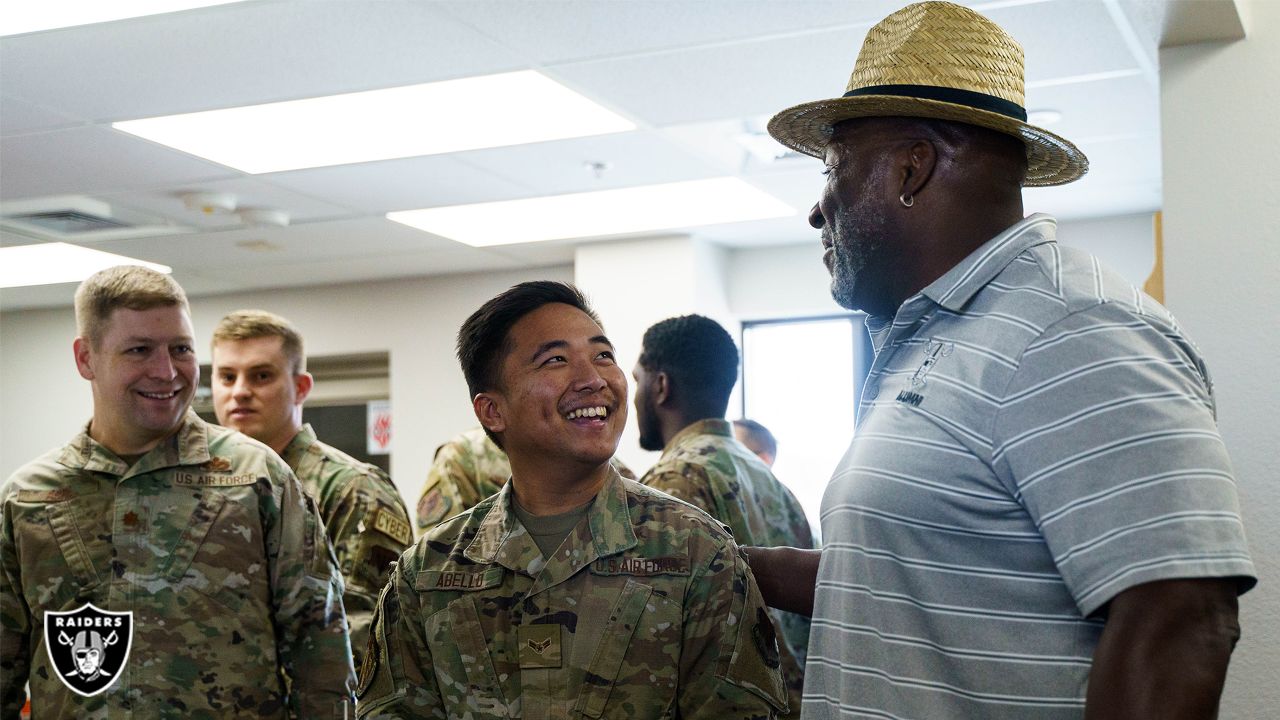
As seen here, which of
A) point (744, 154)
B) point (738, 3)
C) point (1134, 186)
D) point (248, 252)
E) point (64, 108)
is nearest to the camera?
point (738, 3)

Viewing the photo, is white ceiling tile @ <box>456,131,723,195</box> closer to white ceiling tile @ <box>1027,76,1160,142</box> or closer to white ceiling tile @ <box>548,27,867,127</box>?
white ceiling tile @ <box>548,27,867,127</box>

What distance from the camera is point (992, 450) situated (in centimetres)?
124

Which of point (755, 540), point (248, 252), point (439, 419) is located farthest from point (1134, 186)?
point (248, 252)

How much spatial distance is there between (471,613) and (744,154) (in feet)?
11.1

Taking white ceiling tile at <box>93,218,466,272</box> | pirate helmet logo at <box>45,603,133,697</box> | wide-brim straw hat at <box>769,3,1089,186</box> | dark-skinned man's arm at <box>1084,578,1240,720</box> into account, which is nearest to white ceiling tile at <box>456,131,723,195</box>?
white ceiling tile at <box>93,218,466,272</box>

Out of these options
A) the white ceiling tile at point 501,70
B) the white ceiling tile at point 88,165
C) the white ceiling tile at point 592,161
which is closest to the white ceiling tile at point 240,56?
the white ceiling tile at point 501,70

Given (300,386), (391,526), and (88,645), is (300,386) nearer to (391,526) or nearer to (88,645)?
(391,526)

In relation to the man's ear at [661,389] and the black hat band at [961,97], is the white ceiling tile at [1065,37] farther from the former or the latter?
the black hat band at [961,97]

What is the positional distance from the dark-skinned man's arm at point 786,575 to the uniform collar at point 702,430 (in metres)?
1.20

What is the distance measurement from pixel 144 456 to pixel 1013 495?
6.46 feet

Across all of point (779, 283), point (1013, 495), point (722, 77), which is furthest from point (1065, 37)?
point (779, 283)

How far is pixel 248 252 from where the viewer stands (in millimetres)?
6590

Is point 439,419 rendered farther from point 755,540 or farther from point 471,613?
point 471,613

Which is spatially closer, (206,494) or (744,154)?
(206,494)
